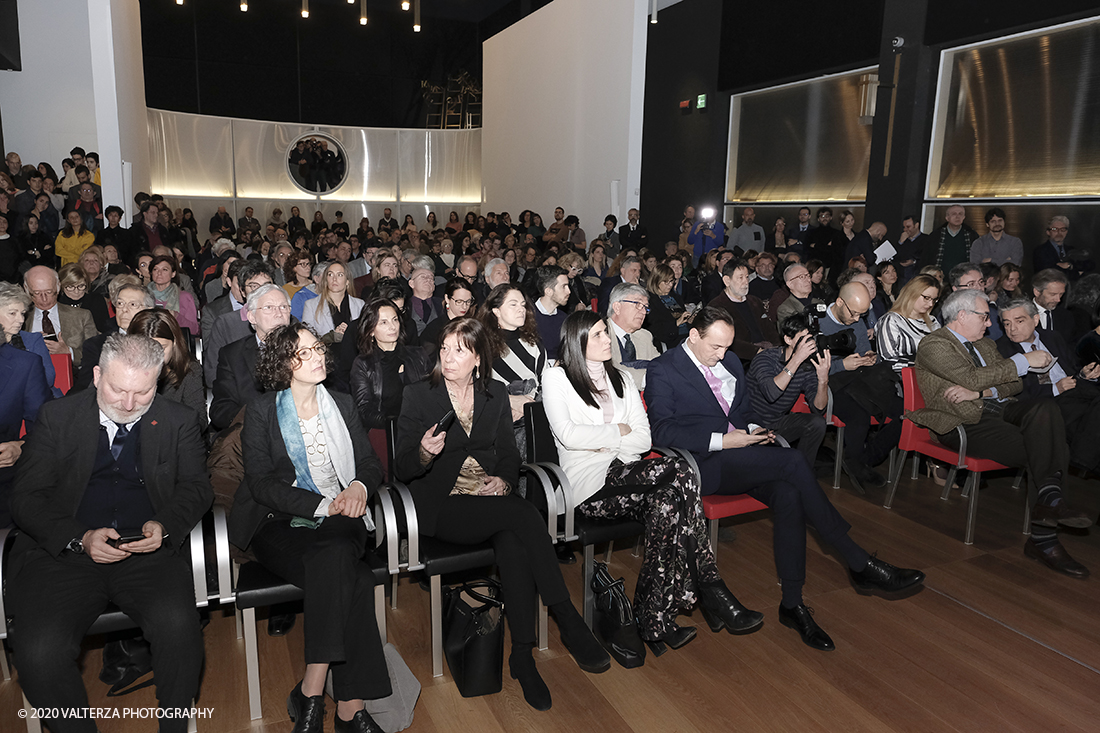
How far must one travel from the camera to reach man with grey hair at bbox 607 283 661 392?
12.7 feet

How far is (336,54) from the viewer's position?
1788cm


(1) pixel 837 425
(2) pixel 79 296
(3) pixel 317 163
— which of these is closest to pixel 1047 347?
(1) pixel 837 425

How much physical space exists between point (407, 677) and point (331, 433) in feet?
2.90

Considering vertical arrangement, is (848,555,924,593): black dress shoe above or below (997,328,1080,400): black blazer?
below

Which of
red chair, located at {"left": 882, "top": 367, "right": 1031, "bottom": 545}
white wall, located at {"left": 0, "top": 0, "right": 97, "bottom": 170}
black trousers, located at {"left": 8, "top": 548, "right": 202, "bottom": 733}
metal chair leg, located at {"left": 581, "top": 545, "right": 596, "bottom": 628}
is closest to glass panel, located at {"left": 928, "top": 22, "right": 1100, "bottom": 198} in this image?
red chair, located at {"left": 882, "top": 367, "right": 1031, "bottom": 545}

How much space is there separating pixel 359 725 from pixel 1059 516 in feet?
11.0

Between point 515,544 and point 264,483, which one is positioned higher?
point 264,483


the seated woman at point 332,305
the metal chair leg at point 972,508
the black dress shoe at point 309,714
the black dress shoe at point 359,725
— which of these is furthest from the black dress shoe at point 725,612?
the seated woman at point 332,305

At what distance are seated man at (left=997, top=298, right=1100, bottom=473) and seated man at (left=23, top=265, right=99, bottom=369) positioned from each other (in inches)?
211

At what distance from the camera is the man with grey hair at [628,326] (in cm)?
388

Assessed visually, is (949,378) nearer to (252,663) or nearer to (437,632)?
(437,632)

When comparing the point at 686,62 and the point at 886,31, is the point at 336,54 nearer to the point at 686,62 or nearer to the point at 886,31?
the point at 686,62

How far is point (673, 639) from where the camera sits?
109 inches

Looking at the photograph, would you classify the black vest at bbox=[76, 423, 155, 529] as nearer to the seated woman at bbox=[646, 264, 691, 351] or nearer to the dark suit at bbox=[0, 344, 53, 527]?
the dark suit at bbox=[0, 344, 53, 527]
